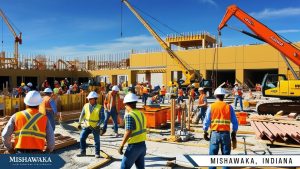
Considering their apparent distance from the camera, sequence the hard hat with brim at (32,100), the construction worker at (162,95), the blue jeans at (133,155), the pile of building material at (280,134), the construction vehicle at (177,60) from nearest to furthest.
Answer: the hard hat with brim at (32,100)
the blue jeans at (133,155)
the pile of building material at (280,134)
the construction worker at (162,95)
the construction vehicle at (177,60)

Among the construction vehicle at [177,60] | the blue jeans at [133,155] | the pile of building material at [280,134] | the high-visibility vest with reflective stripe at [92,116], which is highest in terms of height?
the construction vehicle at [177,60]

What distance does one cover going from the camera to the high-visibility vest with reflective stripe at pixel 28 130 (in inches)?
187

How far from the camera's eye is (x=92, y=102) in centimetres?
824

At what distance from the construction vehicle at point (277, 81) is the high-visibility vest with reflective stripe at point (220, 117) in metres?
11.1

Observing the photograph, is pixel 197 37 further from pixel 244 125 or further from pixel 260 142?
pixel 260 142

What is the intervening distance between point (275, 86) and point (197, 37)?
29.8 metres

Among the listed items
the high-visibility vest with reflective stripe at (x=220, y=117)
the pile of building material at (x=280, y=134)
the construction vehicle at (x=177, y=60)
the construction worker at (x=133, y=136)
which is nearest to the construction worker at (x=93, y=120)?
the construction worker at (x=133, y=136)

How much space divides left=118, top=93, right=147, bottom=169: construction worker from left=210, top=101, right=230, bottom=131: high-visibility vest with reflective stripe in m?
1.71

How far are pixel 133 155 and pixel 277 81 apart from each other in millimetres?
13510

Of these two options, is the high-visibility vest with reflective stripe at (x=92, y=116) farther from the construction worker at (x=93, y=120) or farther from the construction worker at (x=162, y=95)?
the construction worker at (x=162, y=95)

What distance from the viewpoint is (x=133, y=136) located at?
17.9 feet

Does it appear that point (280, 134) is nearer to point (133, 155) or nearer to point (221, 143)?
point (221, 143)

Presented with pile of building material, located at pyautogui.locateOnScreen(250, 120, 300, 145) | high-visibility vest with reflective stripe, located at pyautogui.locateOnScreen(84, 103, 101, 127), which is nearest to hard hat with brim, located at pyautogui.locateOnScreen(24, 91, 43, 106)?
high-visibility vest with reflective stripe, located at pyautogui.locateOnScreen(84, 103, 101, 127)

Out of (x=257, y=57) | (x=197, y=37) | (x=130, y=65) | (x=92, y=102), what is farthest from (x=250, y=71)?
(x=92, y=102)
